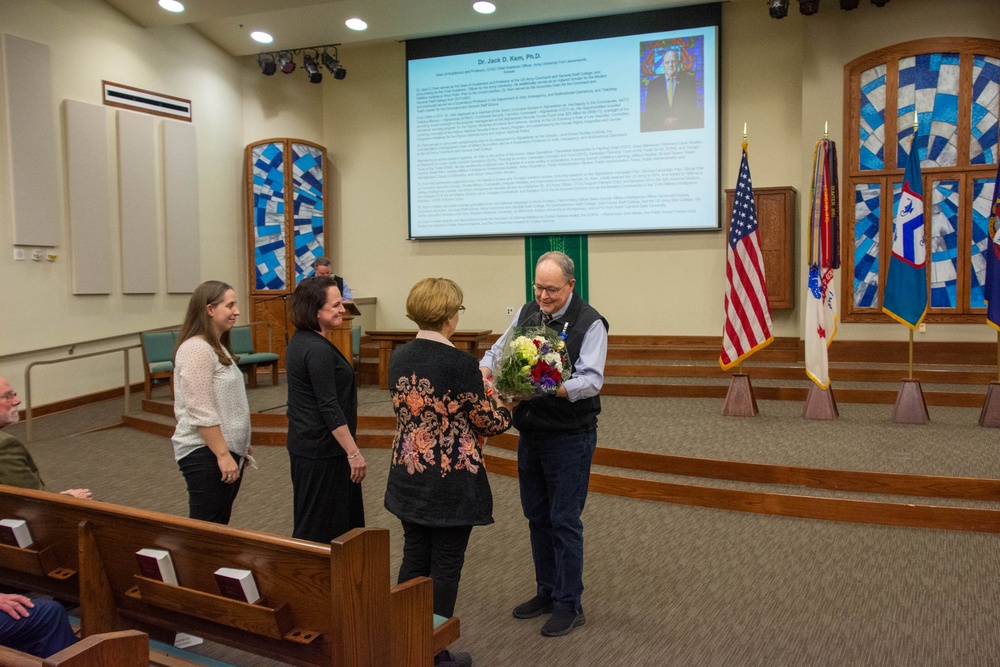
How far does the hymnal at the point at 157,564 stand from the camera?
6.58ft

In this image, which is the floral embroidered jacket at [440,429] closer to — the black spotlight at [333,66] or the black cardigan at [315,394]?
the black cardigan at [315,394]

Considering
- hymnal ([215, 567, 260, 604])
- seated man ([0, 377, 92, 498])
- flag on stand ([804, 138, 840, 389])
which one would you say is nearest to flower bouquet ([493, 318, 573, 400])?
hymnal ([215, 567, 260, 604])

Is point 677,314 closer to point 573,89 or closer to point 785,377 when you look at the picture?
point 785,377

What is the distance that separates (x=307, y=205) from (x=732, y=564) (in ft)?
25.3

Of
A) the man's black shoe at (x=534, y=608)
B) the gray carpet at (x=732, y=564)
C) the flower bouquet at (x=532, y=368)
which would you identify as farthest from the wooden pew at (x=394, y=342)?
the flower bouquet at (x=532, y=368)

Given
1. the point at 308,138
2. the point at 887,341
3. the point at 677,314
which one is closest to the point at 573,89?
the point at 677,314

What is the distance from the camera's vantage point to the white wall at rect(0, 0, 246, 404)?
23.4 feet

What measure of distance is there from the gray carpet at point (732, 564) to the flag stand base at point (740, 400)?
7.2 inches

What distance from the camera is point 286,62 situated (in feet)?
31.1

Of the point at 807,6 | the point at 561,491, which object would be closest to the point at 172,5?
the point at 807,6

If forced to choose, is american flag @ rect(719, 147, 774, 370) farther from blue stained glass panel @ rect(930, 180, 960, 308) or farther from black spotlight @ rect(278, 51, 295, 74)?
black spotlight @ rect(278, 51, 295, 74)

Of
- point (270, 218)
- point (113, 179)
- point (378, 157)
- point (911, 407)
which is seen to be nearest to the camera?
point (911, 407)

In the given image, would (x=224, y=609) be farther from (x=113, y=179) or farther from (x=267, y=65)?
(x=267, y=65)

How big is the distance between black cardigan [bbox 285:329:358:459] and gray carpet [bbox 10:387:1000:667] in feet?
2.53
